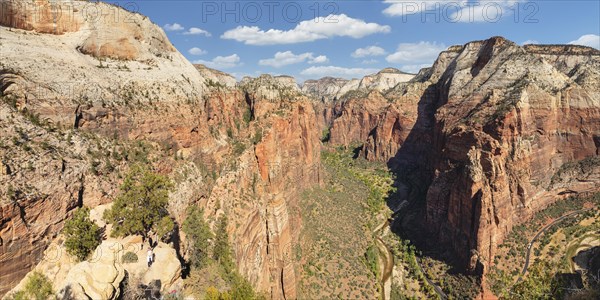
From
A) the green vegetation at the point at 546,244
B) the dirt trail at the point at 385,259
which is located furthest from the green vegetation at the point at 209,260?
the green vegetation at the point at 546,244

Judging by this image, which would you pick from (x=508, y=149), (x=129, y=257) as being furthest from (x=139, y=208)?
(x=508, y=149)

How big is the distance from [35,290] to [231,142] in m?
35.5

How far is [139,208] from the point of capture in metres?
26.9

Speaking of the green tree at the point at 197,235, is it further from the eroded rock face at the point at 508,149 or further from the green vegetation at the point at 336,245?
the eroded rock face at the point at 508,149

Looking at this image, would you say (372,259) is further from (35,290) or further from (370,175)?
(370,175)

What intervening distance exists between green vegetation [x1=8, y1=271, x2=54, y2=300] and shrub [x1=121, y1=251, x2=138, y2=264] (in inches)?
178

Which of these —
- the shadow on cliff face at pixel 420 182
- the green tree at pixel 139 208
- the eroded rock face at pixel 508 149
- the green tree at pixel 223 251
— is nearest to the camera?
the green tree at pixel 139 208

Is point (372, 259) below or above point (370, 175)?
below

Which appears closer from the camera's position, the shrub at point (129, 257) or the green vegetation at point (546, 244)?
the shrub at point (129, 257)

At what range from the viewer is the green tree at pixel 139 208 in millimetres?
26047

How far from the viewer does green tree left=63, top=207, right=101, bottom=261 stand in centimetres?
2362

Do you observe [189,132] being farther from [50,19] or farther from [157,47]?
[50,19]

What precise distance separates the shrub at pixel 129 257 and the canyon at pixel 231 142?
6.11 m

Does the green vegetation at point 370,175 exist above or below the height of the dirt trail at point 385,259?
above
